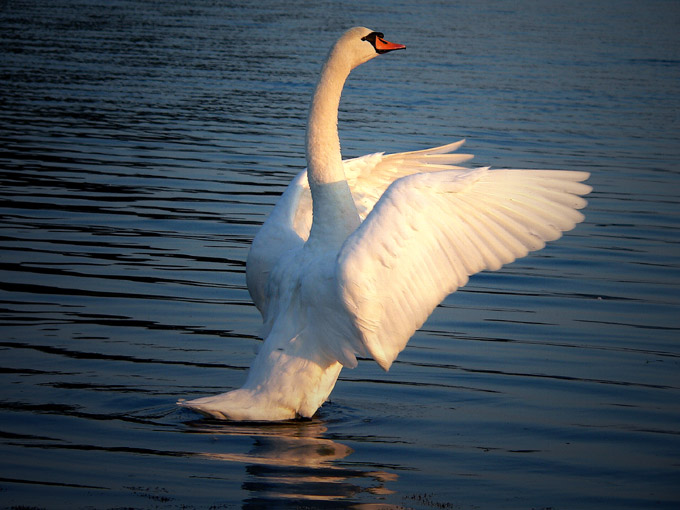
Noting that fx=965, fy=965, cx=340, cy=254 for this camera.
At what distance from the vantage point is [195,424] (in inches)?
250

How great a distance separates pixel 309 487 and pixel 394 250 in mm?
1421

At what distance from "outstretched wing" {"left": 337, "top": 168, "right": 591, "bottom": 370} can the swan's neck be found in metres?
0.81

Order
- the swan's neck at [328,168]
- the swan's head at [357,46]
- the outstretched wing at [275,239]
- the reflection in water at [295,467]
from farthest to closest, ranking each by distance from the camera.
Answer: the outstretched wing at [275,239] → the swan's head at [357,46] → the swan's neck at [328,168] → the reflection in water at [295,467]

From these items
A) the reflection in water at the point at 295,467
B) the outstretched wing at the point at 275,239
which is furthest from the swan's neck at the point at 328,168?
the reflection in water at the point at 295,467

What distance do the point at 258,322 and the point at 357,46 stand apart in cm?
287

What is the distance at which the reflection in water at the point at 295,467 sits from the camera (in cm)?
532

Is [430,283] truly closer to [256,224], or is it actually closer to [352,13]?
[256,224]

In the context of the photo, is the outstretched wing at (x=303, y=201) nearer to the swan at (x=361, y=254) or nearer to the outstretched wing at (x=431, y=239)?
the swan at (x=361, y=254)

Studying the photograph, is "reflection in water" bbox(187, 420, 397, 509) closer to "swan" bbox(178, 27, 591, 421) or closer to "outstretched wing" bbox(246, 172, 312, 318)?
"swan" bbox(178, 27, 591, 421)

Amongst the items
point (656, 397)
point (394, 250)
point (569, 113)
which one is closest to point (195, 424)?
point (394, 250)

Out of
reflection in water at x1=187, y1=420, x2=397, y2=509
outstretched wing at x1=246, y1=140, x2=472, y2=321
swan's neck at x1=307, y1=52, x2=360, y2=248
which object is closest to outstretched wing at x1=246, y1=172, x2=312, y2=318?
outstretched wing at x1=246, y1=140, x2=472, y2=321

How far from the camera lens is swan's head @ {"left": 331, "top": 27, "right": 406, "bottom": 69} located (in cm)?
655

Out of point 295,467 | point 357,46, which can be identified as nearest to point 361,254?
point 295,467

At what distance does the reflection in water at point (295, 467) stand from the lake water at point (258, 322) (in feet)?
0.06
